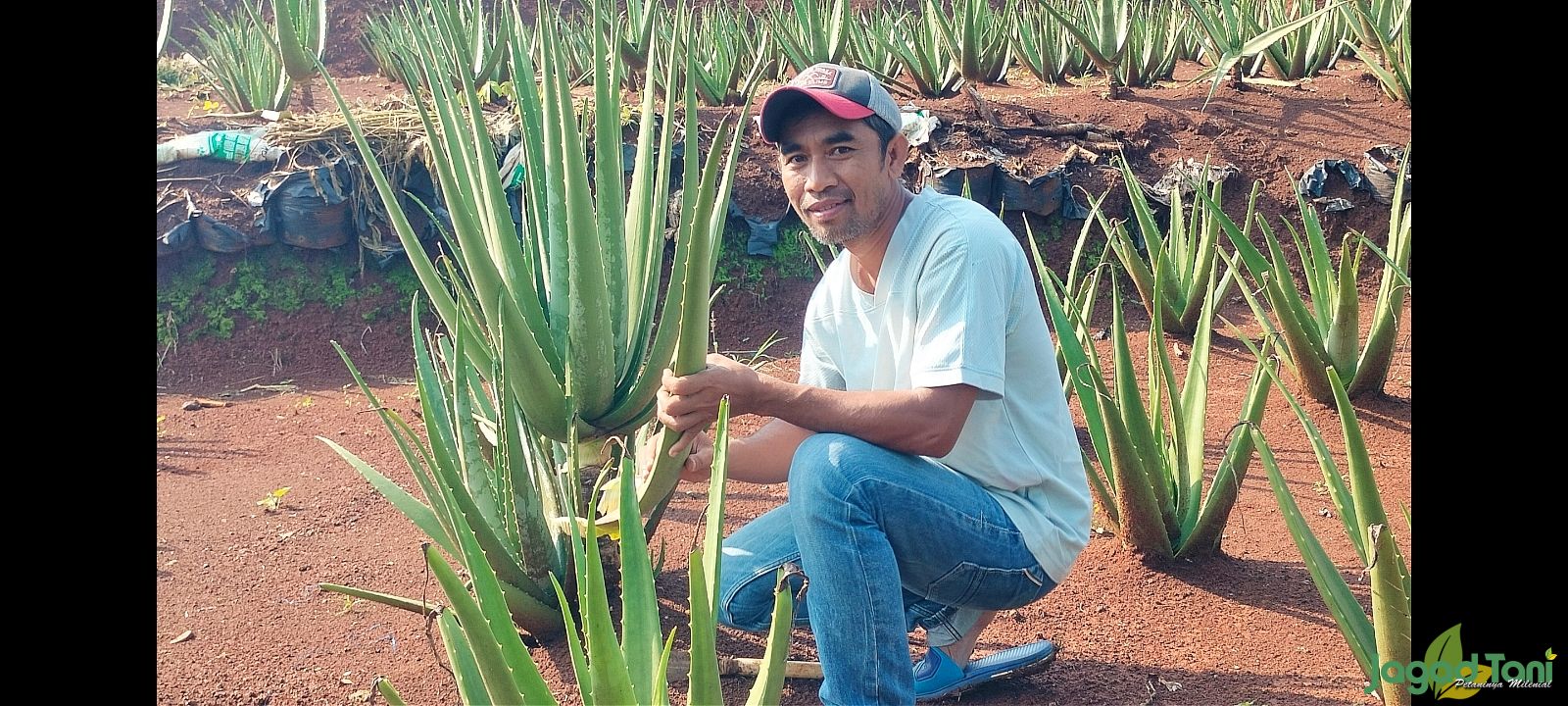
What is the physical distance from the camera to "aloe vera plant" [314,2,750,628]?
182 cm

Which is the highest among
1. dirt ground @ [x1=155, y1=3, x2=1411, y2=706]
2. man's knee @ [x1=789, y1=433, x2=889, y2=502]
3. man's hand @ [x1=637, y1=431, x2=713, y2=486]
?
man's knee @ [x1=789, y1=433, x2=889, y2=502]

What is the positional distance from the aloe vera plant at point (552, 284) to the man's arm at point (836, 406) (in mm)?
103

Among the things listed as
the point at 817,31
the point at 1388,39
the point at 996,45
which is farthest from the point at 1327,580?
the point at 996,45

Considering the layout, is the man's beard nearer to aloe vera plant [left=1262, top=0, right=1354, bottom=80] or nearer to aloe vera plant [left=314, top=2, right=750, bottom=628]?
aloe vera plant [left=314, top=2, right=750, bottom=628]

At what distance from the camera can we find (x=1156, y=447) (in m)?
2.28

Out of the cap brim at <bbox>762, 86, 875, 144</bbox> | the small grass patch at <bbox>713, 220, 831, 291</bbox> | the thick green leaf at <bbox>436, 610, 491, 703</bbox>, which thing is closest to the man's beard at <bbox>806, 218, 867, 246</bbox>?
the cap brim at <bbox>762, 86, 875, 144</bbox>

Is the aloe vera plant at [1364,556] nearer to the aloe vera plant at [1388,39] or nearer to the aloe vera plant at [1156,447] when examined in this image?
the aloe vera plant at [1156,447]

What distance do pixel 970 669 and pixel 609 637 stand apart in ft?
3.56

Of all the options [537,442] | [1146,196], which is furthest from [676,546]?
[1146,196]

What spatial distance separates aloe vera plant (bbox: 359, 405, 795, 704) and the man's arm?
437 millimetres

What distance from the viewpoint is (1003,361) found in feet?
5.70

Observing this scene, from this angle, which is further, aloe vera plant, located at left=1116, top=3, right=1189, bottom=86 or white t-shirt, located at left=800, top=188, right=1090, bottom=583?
aloe vera plant, located at left=1116, top=3, right=1189, bottom=86
